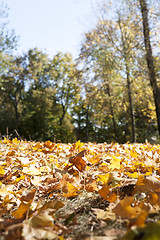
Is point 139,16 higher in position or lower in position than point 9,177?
higher

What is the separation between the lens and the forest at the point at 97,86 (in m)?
9.09

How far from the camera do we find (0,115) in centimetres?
2464

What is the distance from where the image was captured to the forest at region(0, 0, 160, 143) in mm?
9092

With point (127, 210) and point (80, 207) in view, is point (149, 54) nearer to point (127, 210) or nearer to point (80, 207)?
point (80, 207)

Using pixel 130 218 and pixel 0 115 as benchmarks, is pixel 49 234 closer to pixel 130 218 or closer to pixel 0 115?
pixel 130 218

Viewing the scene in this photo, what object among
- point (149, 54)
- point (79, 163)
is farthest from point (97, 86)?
point (79, 163)

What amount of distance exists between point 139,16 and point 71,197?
30.0 ft

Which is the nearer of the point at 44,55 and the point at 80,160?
the point at 80,160

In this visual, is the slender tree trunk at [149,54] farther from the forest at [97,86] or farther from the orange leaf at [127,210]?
the orange leaf at [127,210]

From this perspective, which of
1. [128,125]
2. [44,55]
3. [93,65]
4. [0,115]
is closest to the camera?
[93,65]

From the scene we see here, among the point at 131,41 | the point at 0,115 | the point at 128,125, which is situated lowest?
the point at 128,125

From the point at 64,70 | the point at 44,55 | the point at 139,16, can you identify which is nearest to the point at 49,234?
the point at 139,16

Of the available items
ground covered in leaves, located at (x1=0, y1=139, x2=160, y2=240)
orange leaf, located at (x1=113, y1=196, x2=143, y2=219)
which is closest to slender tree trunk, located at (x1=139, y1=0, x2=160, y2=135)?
ground covered in leaves, located at (x1=0, y1=139, x2=160, y2=240)

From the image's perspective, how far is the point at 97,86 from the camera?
13477 millimetres
